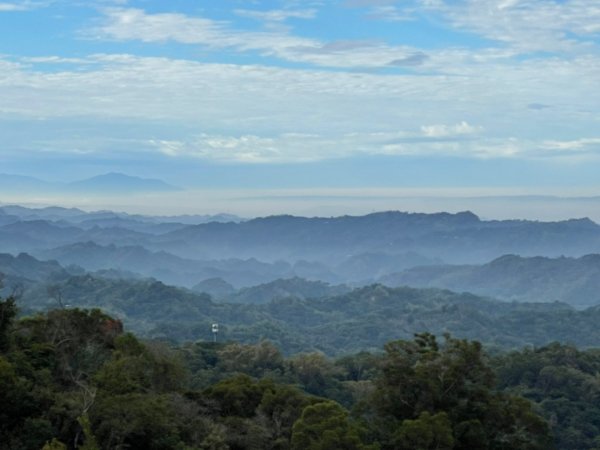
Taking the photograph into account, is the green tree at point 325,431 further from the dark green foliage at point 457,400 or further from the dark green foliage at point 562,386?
the dark green foliage at point 562,386

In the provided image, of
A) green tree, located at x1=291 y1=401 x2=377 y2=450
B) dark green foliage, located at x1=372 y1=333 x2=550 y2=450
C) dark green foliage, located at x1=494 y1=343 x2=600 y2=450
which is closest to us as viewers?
green tree, located at x1=291 y1=401 x2=377 y2=450

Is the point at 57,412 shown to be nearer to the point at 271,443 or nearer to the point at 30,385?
the point at 30,385

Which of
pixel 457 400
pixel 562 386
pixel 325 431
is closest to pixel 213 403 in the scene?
pixel 325 431

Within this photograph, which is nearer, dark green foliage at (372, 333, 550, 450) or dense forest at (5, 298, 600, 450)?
dense forest at (5, 298, 600, 450)

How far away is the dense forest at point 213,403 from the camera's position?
27844 millimetres

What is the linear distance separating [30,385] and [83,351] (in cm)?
816

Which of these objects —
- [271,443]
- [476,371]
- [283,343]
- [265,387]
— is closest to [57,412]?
[271,443]

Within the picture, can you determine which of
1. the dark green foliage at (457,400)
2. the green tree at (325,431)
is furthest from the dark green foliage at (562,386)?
the green tree at (325,431)

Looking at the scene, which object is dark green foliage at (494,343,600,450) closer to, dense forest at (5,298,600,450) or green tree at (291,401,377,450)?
dense forest at (5,298,600,450)

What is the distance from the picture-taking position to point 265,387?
3769 cm

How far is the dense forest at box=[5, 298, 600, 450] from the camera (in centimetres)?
2784

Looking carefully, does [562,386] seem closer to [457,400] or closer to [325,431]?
[457,400]

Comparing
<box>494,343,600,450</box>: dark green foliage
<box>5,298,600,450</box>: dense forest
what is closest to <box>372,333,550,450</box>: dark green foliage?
<box>5,298,600,450</box>: dense forest

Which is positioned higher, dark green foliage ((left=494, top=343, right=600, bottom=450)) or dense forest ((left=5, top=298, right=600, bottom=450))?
dense forest ((left=5, top=298, right=600, bottom=450))
